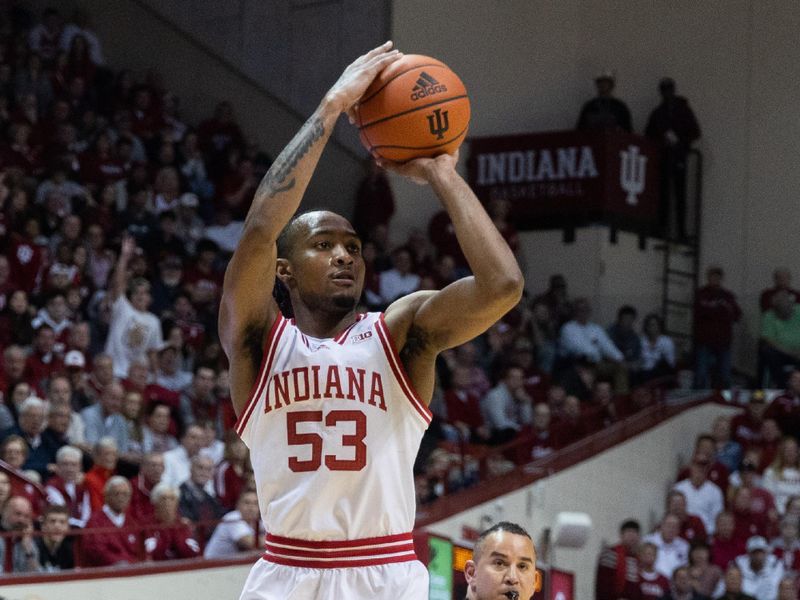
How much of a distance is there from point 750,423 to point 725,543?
5.73 ft

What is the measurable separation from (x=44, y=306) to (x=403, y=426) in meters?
7.56

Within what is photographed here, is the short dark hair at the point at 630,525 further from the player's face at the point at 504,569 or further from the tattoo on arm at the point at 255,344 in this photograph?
the tattoo on arm at the point at 255,344

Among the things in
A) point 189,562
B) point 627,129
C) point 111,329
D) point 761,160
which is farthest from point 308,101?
point 189,562

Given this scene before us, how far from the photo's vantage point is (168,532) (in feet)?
32.3

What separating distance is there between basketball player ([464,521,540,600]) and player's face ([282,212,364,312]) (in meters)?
1.31

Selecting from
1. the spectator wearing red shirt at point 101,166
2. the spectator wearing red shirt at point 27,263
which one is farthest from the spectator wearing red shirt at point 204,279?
the spectator wearing red shirt at point 27,263

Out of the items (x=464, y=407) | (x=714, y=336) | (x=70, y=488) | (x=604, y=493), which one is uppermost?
(x=714, y=336)

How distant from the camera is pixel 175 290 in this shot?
12.8 m

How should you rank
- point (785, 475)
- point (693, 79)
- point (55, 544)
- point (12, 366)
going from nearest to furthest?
point (55, 544) → point (12, 366) → point (785, 475) → point (693, 79)

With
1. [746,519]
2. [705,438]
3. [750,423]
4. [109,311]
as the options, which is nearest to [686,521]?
[746,519]

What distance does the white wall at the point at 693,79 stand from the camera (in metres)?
17.7

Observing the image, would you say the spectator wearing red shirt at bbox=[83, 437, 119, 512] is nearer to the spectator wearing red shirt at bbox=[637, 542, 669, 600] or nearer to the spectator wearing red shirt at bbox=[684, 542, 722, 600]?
the spectator wearing red shirt at bbox=[637, 542, 669, 600]

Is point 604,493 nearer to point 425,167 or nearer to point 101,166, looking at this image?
point 101,166

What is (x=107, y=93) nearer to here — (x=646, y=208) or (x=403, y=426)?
(x=646, y=208)
